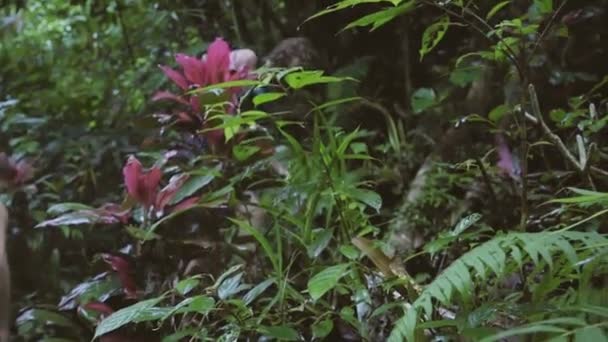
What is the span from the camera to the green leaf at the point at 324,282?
0.95 metres

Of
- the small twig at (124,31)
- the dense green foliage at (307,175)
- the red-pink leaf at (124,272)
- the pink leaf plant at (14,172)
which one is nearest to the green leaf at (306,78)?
the dense green foliage at (307,175)

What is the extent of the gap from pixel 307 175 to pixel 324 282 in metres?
0.34

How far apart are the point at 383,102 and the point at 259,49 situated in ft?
1.49

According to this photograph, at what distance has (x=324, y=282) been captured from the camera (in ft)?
3.20

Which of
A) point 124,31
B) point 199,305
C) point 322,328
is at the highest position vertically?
point 124,31

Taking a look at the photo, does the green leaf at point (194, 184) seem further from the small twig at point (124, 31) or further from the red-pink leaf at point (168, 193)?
the small twig at point (124, 31)

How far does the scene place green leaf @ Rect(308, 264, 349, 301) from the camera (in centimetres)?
95

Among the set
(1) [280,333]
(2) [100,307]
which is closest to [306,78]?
(1) [280,333]

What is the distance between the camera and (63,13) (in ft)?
9.05

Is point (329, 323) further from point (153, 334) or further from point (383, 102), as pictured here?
point (383, 102)

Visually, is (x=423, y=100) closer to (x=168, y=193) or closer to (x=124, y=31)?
(x=168, y=193)

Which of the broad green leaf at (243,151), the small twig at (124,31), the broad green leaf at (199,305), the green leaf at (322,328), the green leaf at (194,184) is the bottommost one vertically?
the green leaf at (322,328)

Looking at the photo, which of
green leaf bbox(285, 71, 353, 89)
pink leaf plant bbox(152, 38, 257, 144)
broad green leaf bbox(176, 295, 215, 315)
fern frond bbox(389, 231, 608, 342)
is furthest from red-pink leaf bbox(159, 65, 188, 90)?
fern frond bbox(389, 231, 608, 342)

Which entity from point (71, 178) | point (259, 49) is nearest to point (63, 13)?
point (259, 49)
